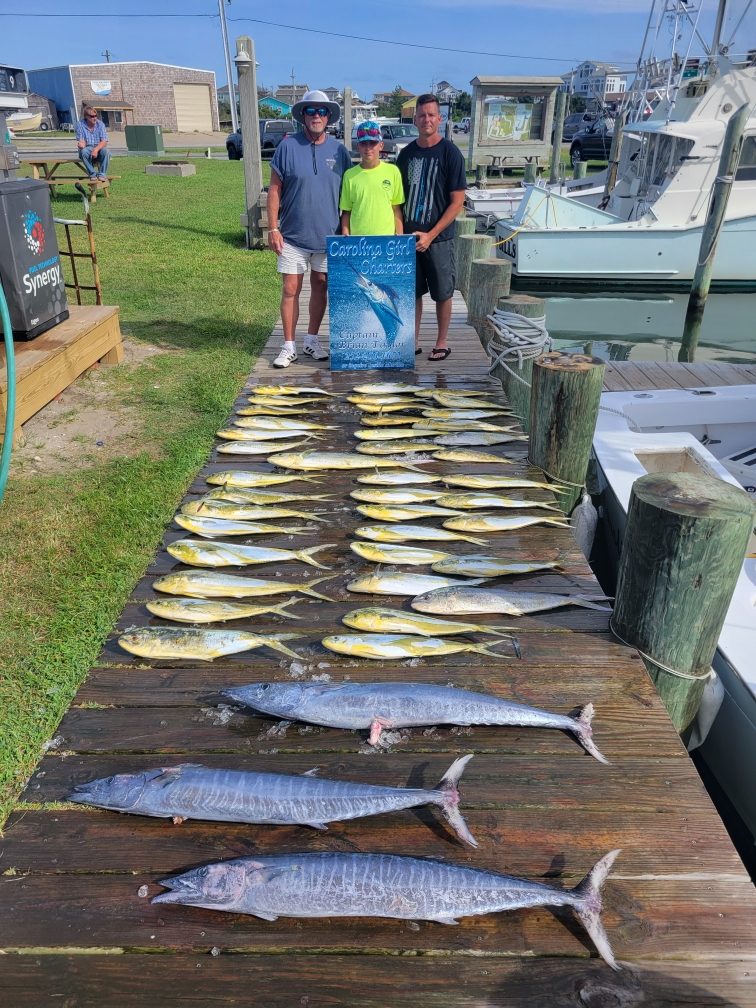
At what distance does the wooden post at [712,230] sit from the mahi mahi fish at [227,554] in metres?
10.4

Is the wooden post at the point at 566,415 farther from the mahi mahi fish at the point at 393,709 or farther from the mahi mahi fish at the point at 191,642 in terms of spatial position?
the mahi mahi fish at the point at 191,642

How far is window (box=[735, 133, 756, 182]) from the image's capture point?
13531mm

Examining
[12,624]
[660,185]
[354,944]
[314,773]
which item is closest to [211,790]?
[314,773]

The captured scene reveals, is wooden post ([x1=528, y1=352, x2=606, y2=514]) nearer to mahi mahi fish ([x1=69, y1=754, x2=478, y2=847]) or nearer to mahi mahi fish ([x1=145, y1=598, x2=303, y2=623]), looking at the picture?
mahi mahi fish ([x1=145, y1=598, x2=303, y2=623])

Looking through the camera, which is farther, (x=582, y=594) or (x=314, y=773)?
(x=582, y=594)

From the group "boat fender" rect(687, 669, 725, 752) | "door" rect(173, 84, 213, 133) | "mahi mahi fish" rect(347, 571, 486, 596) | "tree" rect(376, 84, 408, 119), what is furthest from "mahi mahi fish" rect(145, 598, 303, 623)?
"tree" rect(376, 84, 408, 119)

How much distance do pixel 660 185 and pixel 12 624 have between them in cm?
1515

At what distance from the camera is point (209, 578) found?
10.7 feet

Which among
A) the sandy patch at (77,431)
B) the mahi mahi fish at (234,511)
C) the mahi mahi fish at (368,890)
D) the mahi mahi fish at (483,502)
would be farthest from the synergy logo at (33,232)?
the mahi mahi fish at (368,890)

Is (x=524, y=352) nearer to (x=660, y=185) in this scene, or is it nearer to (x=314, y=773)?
(x=314, y=773)

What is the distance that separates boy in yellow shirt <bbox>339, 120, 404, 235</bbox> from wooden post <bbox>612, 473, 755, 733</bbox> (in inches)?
149

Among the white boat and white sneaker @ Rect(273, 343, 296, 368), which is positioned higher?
white sneaker @ Rect(273, 343, 296, 368)

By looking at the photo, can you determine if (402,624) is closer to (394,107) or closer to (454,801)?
(454,801)

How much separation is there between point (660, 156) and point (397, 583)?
14.9 metres
